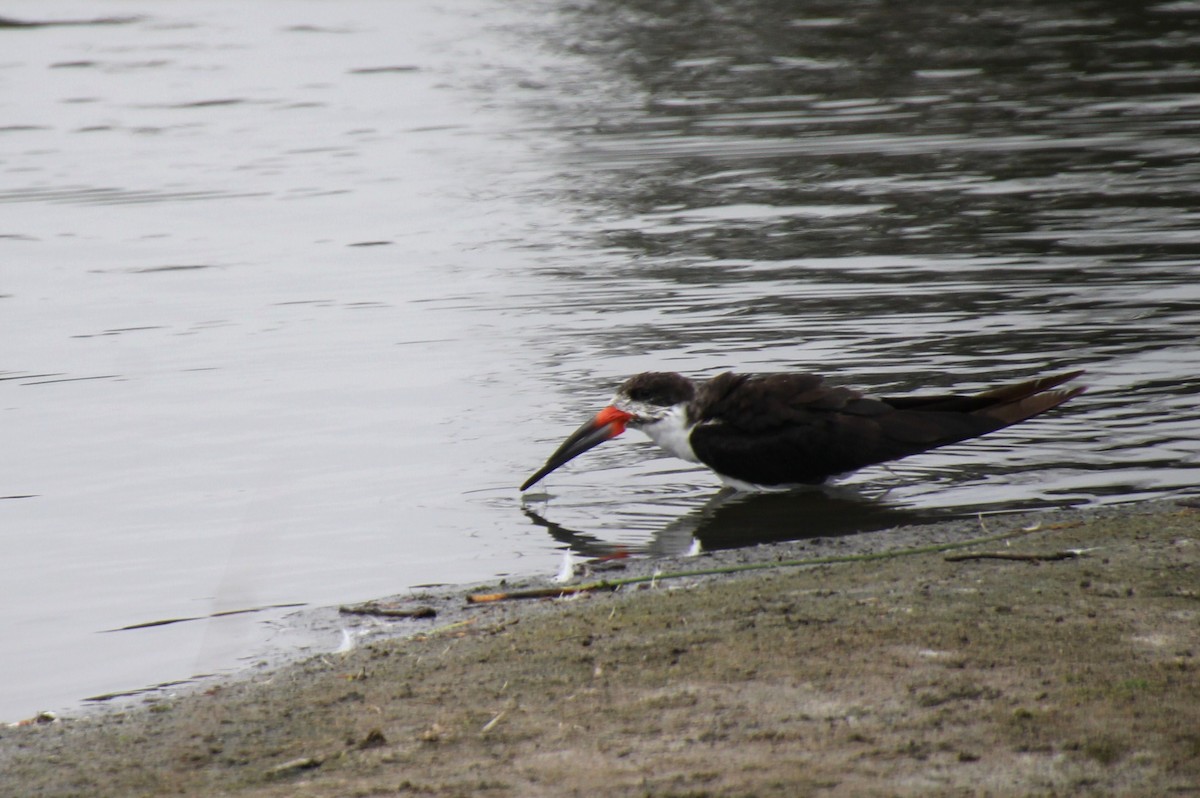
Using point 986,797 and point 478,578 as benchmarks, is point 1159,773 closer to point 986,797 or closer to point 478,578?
point 986,797

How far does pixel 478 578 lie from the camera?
22.6 feet

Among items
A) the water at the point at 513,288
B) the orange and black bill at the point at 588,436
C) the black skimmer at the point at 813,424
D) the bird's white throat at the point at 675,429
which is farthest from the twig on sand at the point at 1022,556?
the orange and black bill at the point at 588,436

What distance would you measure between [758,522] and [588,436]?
1062mm

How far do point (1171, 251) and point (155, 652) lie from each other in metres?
8.90

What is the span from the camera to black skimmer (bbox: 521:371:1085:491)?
7887 mm

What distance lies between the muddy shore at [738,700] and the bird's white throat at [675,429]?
7.47ft

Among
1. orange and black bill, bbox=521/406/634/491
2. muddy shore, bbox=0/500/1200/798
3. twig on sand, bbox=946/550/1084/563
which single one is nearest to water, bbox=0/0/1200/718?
orange and black bill, bbox=521/406/634/491

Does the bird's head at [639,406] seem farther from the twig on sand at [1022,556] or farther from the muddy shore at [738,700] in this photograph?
the twig on sand at [1022,556]

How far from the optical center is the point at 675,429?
8.42 m

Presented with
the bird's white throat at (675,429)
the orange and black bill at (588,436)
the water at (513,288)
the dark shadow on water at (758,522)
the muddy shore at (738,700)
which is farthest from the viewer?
the bird's white throat at (675,429)

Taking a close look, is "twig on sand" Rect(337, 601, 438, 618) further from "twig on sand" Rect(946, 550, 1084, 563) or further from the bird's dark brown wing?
the bird's dark brown wing

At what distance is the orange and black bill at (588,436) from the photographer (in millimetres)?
8117

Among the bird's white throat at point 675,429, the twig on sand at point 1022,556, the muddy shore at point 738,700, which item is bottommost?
the bird's white throat at point 675,429

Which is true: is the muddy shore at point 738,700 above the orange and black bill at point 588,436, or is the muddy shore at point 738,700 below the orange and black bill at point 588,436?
above
